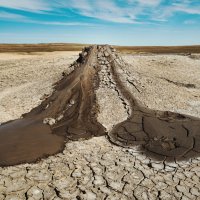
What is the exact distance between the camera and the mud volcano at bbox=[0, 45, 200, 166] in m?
7.55

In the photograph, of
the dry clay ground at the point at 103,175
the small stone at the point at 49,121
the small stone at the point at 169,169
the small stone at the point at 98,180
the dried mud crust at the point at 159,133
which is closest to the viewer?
the dry clay ground at the point at 103,175

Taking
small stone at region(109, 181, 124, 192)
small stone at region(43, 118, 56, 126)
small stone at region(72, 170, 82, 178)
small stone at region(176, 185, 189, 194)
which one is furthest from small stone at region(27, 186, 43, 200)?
small stone at region(43, 118, 56, 126)

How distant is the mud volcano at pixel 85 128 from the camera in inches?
297

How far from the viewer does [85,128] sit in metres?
8.98

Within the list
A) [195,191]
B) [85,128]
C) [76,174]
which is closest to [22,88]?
[85,128]

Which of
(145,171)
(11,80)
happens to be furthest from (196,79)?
(145,171)

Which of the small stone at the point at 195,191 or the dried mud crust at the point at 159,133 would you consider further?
the dried mud crust at the point at 159,133

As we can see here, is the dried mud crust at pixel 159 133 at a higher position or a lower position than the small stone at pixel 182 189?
higher

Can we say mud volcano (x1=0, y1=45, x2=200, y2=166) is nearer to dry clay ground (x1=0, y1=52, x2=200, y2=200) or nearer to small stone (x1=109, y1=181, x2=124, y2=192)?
dry clay ground (x1=0, y1=52, x2=200, y2=200)

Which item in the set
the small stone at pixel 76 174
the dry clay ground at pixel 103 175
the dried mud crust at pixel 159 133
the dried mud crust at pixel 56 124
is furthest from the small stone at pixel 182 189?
the dried mud crust at pixel 56 124

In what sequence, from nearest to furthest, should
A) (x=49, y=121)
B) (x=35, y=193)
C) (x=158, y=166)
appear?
(x=35, y=193) → (x=158, y=166) → (x=49, y=121)

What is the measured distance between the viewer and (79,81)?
11.9 metres

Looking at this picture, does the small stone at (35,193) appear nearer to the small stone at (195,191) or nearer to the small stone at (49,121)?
the small stone at (195,191)

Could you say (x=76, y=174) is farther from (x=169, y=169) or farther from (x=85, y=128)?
(x=85, y=128)
